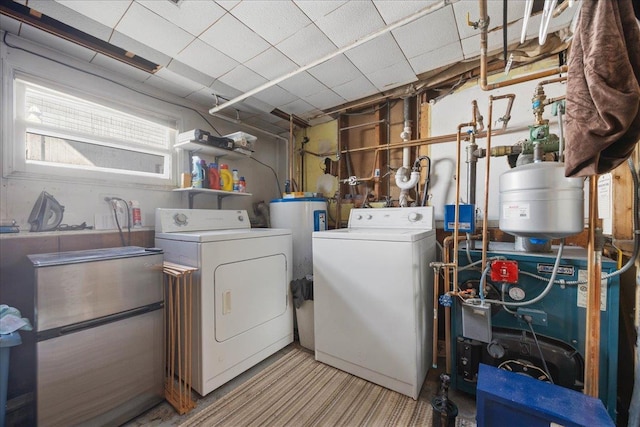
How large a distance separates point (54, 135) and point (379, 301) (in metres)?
2.66

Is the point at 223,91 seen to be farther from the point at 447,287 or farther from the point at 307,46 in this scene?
the point at 447,287

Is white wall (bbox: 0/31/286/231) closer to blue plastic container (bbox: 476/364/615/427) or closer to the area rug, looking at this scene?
the area rug

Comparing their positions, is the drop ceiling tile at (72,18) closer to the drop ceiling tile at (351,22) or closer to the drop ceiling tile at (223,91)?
the drop ceiling tile at (223,91)

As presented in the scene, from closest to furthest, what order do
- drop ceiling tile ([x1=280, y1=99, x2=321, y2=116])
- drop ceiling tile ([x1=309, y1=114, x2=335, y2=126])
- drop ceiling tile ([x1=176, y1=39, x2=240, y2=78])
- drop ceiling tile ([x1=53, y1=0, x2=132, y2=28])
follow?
drop ceiling tile ([x1=53, y1=0, x2=132, y2=28]) < drop ceiling tile ([x1=176, y1=39, x2=240, y2=78]) < drop ceiling tile ([x1=280, y1=99, x2=321, y2=116]) < drop ceiling tile ([x1=309, y1=114, x2=335, y2=126])

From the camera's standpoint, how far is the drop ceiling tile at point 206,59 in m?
1.84

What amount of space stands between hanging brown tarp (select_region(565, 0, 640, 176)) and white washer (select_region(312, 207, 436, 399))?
0.92 meters

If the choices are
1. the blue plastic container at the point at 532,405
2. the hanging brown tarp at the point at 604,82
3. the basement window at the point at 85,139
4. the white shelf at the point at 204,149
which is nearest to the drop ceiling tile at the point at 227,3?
the white shelf at the point at 204,149

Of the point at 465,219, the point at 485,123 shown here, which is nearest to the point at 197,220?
the point at 465,219

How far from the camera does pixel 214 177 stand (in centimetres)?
253

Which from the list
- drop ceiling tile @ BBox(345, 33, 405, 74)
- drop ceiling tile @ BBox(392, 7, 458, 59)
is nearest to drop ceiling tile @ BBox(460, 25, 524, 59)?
drop ceiling tile @ BBox(392, 7, 458, 59)

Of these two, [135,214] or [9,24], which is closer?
[9,24]

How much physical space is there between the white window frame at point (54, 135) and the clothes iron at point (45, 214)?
0.17 m

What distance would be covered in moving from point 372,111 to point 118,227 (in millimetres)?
2756

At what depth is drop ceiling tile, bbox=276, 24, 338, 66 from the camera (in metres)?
1.73
